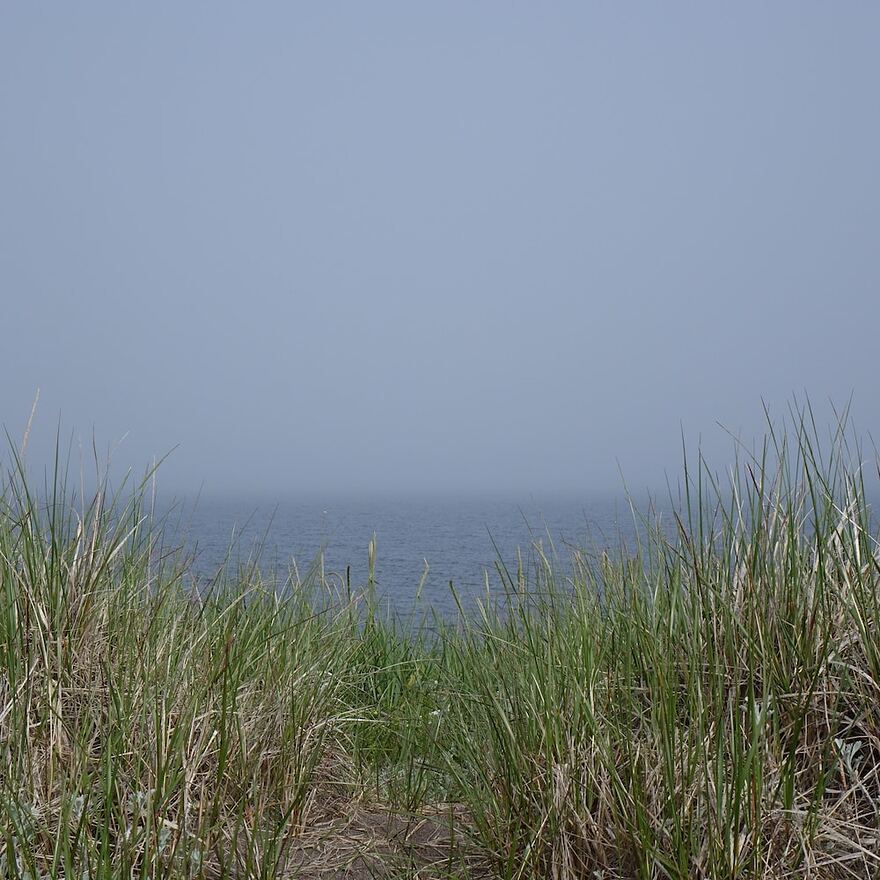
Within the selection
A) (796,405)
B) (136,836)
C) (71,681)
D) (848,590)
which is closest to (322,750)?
(71,681)

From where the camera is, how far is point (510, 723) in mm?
2463

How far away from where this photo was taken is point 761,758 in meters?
2.17

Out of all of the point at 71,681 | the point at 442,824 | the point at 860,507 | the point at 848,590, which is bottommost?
the point at 442,824

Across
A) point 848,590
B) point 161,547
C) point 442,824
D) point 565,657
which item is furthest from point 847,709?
point 161,547

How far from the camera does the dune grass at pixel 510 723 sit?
2.10 metres

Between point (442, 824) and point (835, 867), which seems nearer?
point (835, 867)

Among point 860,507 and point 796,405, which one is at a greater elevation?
point 796,405

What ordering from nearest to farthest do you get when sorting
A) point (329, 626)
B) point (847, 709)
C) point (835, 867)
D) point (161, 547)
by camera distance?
point (835, 867) < point (847, 709) < point (161, 547) < point (329, 626)

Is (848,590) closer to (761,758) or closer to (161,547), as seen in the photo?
(761,758)

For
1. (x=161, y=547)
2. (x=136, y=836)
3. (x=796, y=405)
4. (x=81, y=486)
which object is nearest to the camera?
(x=136, y=836)

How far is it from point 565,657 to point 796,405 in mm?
1164

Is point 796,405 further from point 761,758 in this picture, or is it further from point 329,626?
point 329,626

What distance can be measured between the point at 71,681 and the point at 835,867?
217cm

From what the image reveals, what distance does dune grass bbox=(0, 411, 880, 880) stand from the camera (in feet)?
6.88
